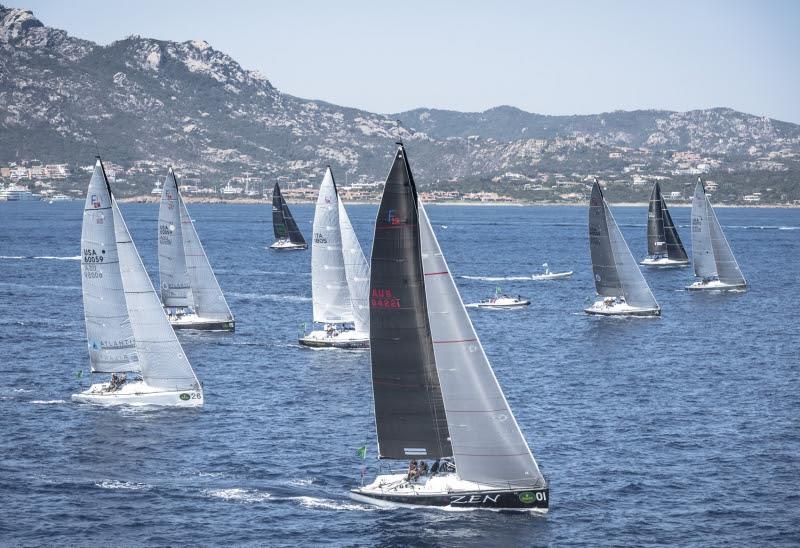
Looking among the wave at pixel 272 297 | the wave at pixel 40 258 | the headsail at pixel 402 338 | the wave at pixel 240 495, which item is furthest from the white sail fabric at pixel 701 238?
the wave at pixel 40 258

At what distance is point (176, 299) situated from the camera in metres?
95.8

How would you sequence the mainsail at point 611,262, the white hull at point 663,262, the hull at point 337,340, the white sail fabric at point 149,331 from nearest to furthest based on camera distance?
the white sail fabric at point 149,331 → the hull at point 337,340 → the mainsail at point 611,262 → the white hull at point 663,262

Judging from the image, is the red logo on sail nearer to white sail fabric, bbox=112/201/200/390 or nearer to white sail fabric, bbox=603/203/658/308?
white sail fabric, bbox=112/201/200/390

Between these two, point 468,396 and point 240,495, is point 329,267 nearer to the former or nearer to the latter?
point 240,495

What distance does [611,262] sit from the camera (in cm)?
10669

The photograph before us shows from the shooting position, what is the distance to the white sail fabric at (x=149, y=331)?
66125 mm

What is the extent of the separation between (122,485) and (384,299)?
16.3 metres

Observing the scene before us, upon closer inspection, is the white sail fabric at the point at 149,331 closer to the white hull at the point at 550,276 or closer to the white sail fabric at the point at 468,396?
the white sail fabric at the point at 468,396

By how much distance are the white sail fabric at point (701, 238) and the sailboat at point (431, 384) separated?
8843 centimetres

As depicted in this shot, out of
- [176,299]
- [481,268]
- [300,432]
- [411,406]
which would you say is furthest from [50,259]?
[411,406]

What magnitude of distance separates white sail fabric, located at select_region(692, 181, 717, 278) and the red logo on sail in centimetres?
8983

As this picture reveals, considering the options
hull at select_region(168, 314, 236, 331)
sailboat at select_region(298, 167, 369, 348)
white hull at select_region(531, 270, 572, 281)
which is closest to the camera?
sailboat at select_region(298, 167, 369, 348)

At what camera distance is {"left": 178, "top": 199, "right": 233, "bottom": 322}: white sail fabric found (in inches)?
3666

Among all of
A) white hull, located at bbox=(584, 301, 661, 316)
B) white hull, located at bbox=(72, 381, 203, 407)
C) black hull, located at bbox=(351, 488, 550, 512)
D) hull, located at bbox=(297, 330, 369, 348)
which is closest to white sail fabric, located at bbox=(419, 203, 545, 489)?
black hull, located at bbox=(351, 488, 550, 512)
